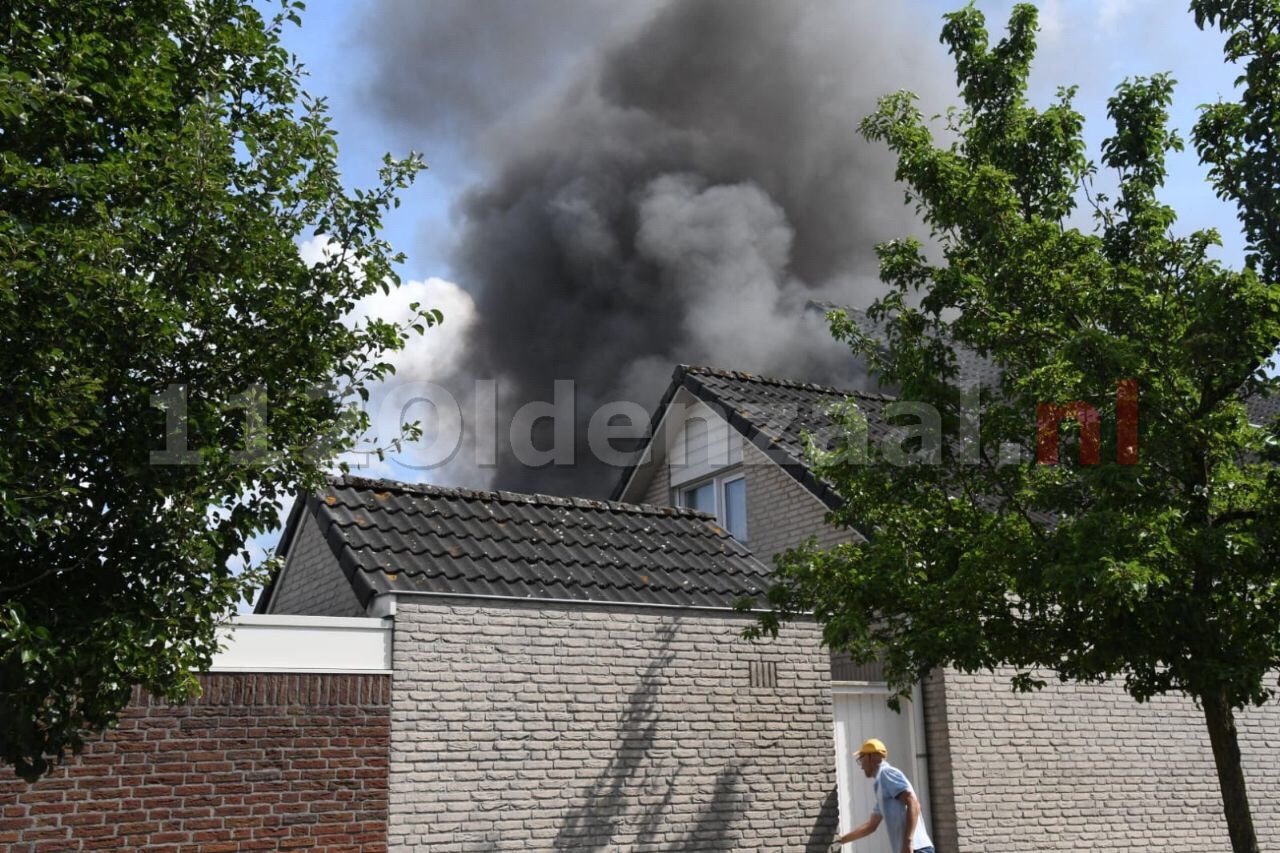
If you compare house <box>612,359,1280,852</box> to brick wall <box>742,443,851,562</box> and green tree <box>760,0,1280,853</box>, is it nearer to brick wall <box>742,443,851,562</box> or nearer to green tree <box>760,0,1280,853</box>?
brick wall <box>742,443,851,562</box>

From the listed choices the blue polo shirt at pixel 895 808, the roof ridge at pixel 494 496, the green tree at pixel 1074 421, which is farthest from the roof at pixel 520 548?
the blue polo shirt at pixel 895 808

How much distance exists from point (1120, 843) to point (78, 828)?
11.2 m

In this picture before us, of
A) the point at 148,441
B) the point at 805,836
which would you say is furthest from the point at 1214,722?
the point at 148,441

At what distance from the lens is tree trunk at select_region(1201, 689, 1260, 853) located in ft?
29.6

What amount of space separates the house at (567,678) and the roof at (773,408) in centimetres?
264

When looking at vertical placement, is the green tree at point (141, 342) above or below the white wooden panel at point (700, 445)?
below

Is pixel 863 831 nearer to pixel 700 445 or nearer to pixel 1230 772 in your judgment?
pixel 1230 772

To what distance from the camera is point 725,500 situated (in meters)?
16.9

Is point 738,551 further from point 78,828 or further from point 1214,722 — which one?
point 78,828

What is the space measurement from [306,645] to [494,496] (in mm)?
3271

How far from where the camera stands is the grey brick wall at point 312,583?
11133mm

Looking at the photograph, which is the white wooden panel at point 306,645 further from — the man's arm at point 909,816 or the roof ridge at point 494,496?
the man's arm at point 909,816

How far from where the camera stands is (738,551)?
1304 centimetres

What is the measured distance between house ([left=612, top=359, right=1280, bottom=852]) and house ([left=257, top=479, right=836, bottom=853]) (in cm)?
108
